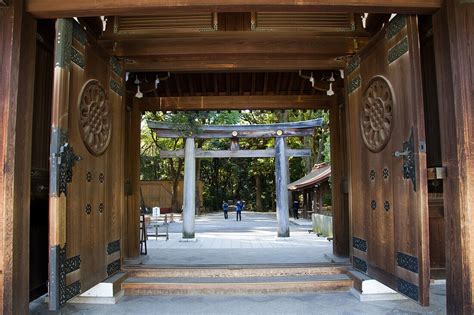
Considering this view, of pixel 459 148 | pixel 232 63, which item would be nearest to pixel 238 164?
pixel 232 63

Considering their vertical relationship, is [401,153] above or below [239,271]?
above

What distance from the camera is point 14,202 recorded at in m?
3.19

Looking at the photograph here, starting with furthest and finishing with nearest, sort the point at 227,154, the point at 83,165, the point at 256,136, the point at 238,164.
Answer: the point at 238,164 < the point at 227,154 < the point at 256,136 < the point at 83,165

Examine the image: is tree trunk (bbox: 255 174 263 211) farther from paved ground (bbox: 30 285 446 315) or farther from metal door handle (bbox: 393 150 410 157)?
metal door handle (bbox: 393 150 410 157)

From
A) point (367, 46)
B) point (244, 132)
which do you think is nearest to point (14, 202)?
point (367, 46)

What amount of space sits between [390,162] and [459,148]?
73 centimetres

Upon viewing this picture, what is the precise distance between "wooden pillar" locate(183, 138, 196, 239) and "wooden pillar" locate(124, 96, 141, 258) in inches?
177

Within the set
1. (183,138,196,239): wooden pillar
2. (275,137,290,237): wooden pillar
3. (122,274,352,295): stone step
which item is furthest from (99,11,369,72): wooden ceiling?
(275,137,290,237): wooden pillar

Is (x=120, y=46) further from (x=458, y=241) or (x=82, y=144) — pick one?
(x=458, y=241)

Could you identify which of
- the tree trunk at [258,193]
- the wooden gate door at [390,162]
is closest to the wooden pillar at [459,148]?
the wooden gate door at [390,162]

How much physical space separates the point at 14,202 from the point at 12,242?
318mm

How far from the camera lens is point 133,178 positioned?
6840 millimetres

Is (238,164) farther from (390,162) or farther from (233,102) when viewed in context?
(390,162)

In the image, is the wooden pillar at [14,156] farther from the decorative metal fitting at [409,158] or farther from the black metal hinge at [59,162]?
the decorative metal fitting at [409,158]
